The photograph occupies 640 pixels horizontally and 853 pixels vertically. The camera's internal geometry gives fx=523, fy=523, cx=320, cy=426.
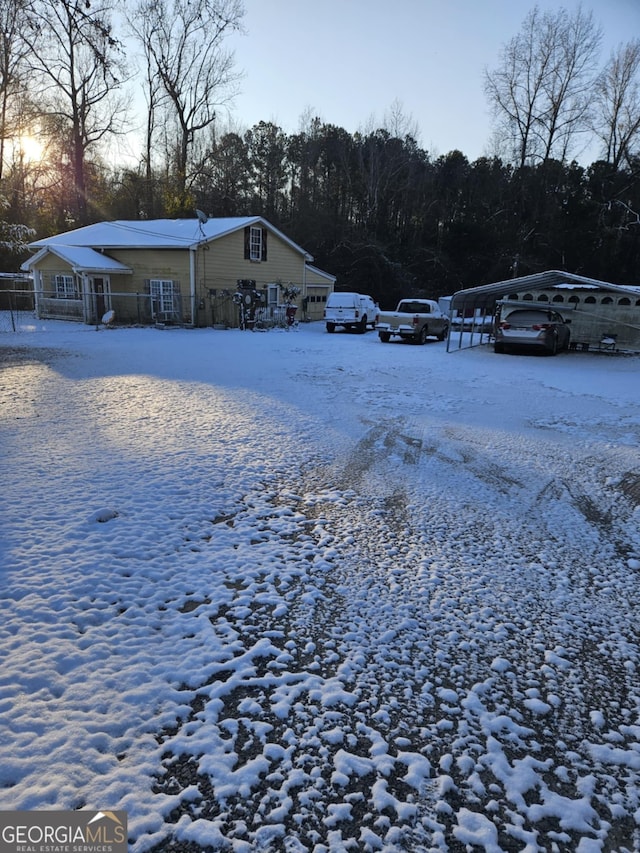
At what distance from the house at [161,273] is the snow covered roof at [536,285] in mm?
9874

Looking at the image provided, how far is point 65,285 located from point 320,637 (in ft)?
86.3

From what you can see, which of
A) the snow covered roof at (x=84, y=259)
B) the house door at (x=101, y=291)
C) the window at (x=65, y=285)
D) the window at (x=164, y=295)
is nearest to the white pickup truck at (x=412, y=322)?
the window at (x=164, y=295)

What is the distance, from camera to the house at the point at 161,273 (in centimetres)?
2339

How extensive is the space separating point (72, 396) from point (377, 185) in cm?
3750

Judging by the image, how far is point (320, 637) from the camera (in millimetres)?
3121

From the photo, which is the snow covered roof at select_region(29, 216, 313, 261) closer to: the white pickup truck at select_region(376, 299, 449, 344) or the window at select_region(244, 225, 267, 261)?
the window at select_region(244, 225, 267, 261)

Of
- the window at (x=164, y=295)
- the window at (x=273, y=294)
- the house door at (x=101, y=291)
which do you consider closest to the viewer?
the window at (x=164, y=295)

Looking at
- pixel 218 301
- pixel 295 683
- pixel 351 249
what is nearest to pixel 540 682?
pixel 295 683

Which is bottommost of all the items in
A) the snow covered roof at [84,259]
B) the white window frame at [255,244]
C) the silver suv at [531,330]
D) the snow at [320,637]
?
the snow at [320,637]

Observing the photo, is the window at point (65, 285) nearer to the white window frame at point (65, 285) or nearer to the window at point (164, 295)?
the white window frame at point (65, 285)

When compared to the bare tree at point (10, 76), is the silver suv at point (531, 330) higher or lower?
lower

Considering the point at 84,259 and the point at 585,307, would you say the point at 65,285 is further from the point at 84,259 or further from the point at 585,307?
the point at 585,307

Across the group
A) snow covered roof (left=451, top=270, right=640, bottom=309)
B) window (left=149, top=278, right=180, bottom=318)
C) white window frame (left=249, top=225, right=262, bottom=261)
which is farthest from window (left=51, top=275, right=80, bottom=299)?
snow covered roof (left=451, top=270, right=640, bottom=309)

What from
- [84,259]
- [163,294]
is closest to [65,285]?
A: [84,259]
